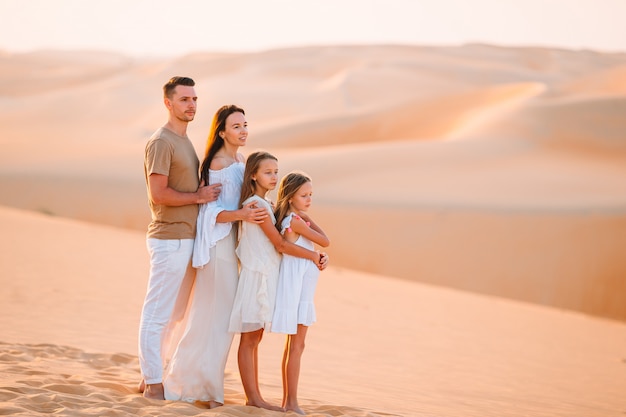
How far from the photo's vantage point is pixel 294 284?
6379 millimetres

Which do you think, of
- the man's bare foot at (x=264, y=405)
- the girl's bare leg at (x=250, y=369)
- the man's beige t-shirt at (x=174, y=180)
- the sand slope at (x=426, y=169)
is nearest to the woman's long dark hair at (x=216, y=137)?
the man's beige t-shirt at (x=174, y=180)

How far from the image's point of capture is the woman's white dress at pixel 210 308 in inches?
252

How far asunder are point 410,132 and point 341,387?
3103 cm

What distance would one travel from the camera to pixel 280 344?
10.1 m

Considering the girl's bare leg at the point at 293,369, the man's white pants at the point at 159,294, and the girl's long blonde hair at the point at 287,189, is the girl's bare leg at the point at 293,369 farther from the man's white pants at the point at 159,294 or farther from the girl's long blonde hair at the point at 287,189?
the man's white pants at the point at 159,294

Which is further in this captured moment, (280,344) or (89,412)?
(280,344)

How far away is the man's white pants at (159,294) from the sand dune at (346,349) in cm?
26

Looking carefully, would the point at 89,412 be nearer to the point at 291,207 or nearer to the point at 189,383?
the point at 189,383

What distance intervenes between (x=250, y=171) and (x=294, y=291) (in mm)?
917

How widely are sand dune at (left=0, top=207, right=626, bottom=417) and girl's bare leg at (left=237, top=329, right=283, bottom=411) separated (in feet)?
0.40

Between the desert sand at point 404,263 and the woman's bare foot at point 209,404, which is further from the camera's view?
the desert sand at point 404,263

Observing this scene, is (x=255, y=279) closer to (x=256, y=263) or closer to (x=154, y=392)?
(x=256, y=263)

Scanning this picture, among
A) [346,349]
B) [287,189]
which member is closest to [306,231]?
[287,189]

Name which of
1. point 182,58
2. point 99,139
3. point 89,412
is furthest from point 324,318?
point 182,58
